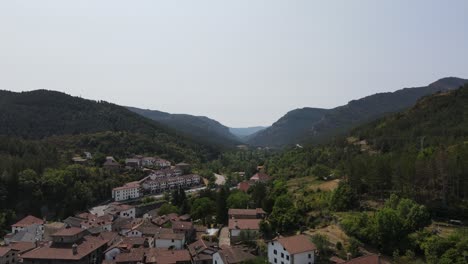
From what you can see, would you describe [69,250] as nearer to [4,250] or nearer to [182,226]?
[4,250]

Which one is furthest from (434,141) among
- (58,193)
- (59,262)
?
(58,193)

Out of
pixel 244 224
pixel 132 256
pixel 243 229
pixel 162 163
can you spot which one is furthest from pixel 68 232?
pixel 162 163

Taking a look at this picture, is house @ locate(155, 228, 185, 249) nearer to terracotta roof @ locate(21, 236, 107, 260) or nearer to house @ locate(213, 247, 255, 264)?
terracotta roof @ locate(21, 236, 107, 260)

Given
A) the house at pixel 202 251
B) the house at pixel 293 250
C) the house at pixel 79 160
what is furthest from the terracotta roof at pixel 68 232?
the house at pixel 79 160

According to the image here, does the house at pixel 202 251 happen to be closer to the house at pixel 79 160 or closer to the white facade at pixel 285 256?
the white facade at pixel 285 256

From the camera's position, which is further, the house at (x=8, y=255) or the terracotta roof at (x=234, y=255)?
the house at (x=8, y=255)

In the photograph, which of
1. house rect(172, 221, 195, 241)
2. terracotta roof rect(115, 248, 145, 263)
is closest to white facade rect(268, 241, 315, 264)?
terracotta roof rect(115, 248, 145, 263)
